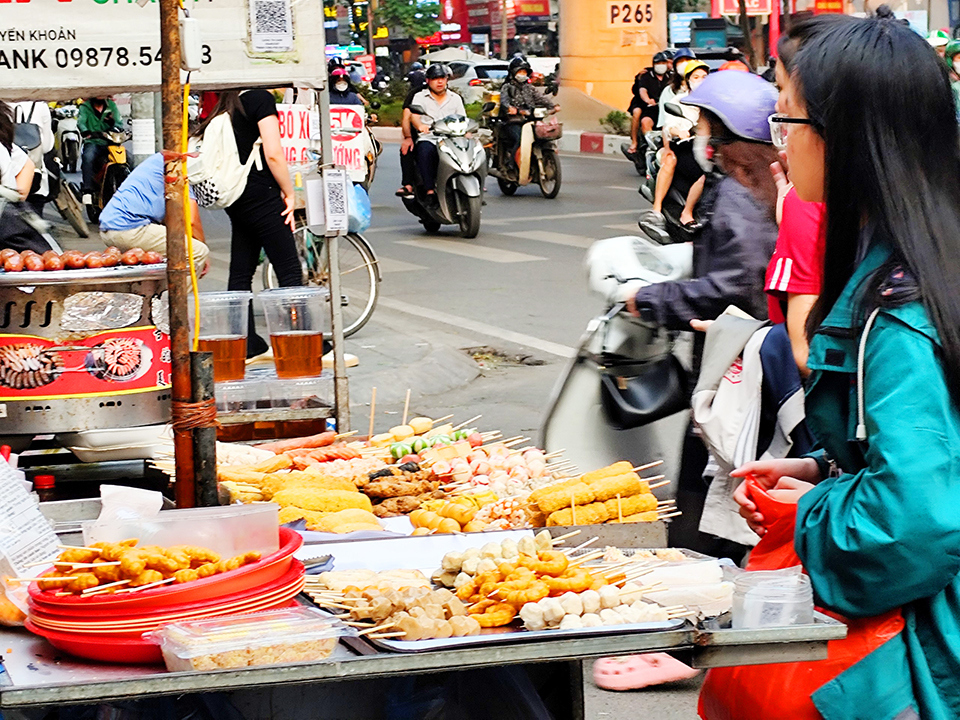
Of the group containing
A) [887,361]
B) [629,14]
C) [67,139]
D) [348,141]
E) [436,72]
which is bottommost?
[887,361]

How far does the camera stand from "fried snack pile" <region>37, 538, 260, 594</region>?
2.43m

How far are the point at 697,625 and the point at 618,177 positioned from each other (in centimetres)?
2043

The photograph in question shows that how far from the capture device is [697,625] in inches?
95.1

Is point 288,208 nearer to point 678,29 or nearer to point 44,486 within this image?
point 44,486

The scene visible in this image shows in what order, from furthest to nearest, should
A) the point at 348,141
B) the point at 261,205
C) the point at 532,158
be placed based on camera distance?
the point at 532,158, the point at 348,141, the point at 261,205

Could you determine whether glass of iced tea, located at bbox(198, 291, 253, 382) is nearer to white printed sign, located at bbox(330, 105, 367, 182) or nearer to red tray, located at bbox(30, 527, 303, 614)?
red tray, located at bbox(30, 527, 303, 614)

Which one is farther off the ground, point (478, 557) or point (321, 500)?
point (478, 557)

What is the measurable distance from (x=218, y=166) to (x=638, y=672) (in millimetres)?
4352

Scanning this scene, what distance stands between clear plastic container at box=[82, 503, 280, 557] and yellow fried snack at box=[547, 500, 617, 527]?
1.25 metres

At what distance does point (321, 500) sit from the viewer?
4.00m

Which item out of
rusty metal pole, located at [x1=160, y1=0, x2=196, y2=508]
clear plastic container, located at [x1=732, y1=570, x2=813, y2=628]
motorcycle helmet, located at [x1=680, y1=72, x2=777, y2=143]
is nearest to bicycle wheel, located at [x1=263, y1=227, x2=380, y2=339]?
motorcycle helmet, located at [x1=680, y1=72, x2=777, y2=143]

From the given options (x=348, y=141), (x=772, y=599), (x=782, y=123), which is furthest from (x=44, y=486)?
(x=348, y=141)

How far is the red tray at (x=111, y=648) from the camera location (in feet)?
7.50

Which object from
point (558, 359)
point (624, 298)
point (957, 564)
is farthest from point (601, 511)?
point (558, 359)
